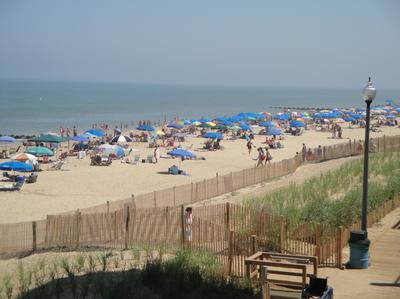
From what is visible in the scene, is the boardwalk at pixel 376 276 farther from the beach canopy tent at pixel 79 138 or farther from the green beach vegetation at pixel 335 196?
the beach canopy tent at pixel 79 138

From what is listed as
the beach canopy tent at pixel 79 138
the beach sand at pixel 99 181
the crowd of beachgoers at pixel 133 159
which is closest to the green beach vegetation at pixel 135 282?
the beach sand at pixel 99 181

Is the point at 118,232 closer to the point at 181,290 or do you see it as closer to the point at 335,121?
the point at 181,290

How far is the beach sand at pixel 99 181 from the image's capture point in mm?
23047

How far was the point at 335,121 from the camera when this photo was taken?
7544cm

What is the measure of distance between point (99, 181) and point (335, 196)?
13.4m

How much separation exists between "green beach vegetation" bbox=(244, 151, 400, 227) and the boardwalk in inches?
57.9

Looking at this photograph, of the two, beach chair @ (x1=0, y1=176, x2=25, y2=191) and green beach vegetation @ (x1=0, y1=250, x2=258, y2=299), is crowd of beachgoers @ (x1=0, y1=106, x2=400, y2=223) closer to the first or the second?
beach chair @ (x1=0, y1=176, x2=25, y2=191)

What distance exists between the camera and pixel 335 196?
19.9m

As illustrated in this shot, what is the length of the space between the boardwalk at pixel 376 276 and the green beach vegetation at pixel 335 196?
1.47m

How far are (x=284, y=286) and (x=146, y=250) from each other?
3035mm

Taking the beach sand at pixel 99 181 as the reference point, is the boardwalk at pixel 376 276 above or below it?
above

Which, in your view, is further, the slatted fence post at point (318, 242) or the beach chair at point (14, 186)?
the beach chair at point (14, 186)

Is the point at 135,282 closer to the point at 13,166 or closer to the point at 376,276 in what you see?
the point at 376,276

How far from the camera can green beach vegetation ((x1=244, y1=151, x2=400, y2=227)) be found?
1496cm
